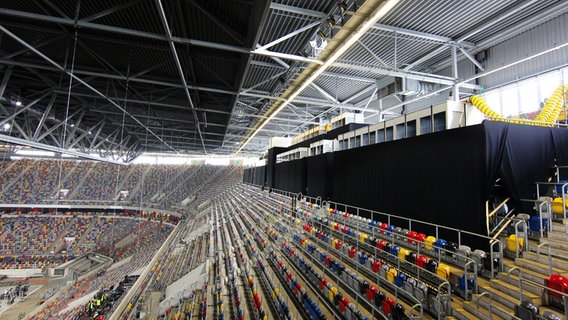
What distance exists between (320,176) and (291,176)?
290 cm

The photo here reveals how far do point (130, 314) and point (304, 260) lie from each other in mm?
6288

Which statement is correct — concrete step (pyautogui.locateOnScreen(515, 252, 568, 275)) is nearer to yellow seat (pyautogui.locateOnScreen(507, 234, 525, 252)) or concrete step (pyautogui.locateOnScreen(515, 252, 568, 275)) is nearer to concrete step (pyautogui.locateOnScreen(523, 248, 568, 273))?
concrete step (pyautogui.locateOnScreen(523, 248, 568, 273))

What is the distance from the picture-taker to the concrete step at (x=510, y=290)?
2457mm

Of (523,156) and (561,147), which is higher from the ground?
(561,147)

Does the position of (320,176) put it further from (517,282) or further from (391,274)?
(517,282)

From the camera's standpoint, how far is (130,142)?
1975cm

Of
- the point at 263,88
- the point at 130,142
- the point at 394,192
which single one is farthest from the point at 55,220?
the point at 394,192

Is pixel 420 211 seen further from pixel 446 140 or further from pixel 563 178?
pixel 563 178

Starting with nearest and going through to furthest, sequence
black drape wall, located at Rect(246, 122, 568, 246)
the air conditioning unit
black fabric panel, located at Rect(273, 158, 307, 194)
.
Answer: black drape wall, located at Rect(246, 122, 568, 246) < the air conditioning unit < black fabric panel, located at Rect(273, 158, 307, 194)

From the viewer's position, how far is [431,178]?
3.89 metres

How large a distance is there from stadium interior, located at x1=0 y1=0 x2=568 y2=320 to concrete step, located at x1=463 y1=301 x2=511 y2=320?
23 millimetres

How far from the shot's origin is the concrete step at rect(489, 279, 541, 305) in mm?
2457

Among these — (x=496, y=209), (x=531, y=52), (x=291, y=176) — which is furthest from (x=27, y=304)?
(x=531, y=52)

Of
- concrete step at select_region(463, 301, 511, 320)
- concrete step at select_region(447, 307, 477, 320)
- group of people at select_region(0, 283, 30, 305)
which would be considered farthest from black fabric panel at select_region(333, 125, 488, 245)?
group of people at select_region(0, 283, 30, 305)
